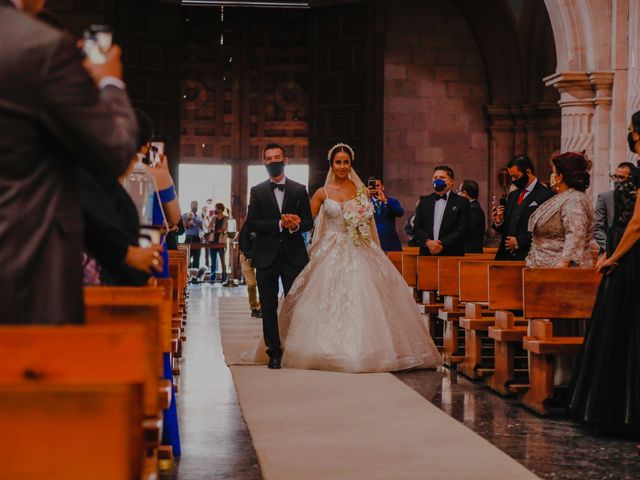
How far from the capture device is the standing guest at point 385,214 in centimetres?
1301

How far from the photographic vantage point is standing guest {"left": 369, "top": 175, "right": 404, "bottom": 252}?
42.7 ft

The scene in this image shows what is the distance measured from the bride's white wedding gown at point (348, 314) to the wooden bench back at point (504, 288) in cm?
124

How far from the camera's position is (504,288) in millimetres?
8117

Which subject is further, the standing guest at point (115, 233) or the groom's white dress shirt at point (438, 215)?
the groom's white dress shirt at point (438, 215)

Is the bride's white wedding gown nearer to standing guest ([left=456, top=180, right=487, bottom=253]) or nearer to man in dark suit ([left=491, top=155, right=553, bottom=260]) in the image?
man in dark suit ([left=491, top=155, right=553, bottom=260])

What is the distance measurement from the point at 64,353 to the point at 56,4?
17199 millimetres

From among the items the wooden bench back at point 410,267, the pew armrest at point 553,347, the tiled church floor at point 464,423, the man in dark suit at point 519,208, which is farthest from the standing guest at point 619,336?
the wooden bench back at point 410,267

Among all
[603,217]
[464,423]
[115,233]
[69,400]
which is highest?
[603,217]

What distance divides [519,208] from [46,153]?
719 centimetres

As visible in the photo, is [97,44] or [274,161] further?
[274,161]

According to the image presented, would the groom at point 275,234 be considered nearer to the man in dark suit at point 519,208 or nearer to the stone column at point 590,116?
the man in dark suit at point 519,208

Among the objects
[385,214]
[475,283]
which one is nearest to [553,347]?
[475,283]

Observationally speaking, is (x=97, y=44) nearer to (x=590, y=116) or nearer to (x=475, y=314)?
(x=475, y=314)

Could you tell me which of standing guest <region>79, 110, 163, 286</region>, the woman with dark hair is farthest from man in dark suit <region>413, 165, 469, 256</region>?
standing guest <region>79, 110, 163, 286</region>
